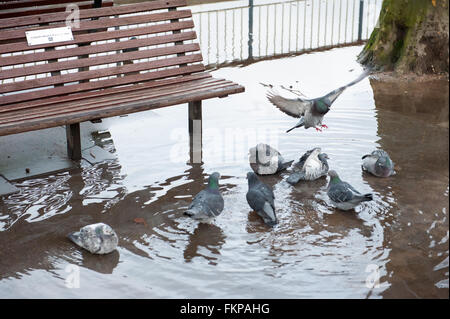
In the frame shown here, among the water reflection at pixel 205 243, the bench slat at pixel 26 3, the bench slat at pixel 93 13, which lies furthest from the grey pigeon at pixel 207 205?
the bench slat at pixel 26 3

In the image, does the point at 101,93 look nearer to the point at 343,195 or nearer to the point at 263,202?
the point at 263,202

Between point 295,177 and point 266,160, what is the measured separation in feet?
A: 1.14

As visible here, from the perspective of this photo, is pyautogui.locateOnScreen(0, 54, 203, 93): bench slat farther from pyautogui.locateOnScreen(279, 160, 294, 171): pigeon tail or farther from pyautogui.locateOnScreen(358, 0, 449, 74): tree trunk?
pyautogui.locateOnScreen(358, 0, 449, 74): tree trunk

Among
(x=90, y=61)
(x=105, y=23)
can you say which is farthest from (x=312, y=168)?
(x=105, y=23)

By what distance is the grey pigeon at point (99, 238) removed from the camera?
5.41m

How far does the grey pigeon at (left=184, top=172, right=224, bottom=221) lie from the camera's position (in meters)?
5.65

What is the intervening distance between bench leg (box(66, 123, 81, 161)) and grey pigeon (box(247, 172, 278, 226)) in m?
2.06

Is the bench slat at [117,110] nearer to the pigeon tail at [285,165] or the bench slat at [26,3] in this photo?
the pigeon tail at [285,165]

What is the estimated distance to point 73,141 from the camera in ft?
23.8

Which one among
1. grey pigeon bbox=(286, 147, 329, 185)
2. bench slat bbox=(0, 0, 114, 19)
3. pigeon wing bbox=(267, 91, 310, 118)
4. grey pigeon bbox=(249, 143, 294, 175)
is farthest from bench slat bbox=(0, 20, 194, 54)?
grey pigeon bbox=(286, 147, 329, 185)

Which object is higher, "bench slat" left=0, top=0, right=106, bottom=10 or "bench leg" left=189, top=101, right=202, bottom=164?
"bench slat" left=0, top=0, right=106, bottom=10

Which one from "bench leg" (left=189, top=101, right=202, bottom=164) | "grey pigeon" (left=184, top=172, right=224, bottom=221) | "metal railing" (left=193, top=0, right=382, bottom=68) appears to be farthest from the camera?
"metal railing" (left=193, top=0, right=382, bottom=68)
